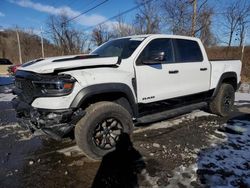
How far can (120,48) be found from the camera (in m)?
4.65

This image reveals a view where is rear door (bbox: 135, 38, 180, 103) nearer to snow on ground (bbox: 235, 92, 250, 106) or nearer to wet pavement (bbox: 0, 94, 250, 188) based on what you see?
wet pavement (bbox: 0, 94, 250, 188)

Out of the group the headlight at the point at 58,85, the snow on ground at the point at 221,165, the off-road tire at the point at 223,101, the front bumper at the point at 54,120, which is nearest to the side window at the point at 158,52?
the headlight at the point at 58,85

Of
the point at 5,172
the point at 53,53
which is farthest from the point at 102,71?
the point at 53,53

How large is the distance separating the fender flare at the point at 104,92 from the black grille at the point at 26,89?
665 millimetres

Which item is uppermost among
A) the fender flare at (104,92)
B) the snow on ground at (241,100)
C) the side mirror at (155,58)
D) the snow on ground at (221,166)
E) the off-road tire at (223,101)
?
the side mirror at (155,58)

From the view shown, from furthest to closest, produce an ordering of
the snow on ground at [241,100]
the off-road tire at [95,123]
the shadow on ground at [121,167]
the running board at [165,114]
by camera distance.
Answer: the snow on ground at [241,100], the running board at [165,114], the off-road tire at [95,123], the shadow on ground at [121,167]

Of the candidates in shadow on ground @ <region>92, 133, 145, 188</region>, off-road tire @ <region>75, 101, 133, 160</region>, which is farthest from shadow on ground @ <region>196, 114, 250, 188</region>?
off-road tire @ <region>75, 101, 133, 160</region>

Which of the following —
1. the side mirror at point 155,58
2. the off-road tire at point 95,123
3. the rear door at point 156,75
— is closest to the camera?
the off-road tire at point 95,123

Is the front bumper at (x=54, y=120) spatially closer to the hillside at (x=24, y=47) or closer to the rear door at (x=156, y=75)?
the rear door at (x=156, y=75)

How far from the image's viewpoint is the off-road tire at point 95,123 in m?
3.52

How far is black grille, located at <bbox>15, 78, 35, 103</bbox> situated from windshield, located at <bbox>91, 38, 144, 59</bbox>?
162cm

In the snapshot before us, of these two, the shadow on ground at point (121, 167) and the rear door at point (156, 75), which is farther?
the rear door at point (156, 75)

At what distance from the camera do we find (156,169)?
11.4 feet

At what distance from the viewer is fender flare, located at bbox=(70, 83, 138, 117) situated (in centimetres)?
339
